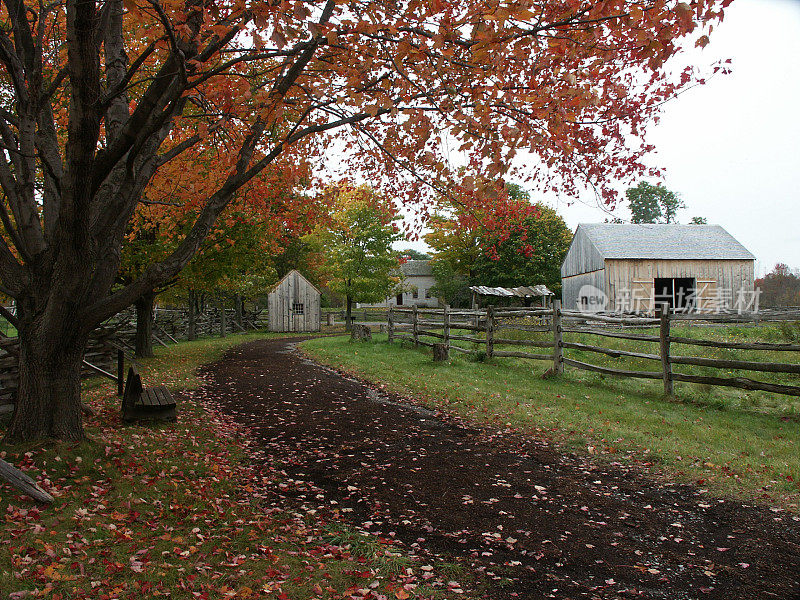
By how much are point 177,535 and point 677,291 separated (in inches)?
→ 1371

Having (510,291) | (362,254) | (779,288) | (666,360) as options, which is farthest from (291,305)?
(779,288)

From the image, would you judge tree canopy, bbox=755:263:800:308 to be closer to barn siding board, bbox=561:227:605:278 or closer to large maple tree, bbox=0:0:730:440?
barn siding board, bbox=561:227:605:278

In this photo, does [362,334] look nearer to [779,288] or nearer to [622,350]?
[622,350]

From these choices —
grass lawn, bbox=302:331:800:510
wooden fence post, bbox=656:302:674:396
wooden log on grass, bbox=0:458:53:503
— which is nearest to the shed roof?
grass lawn, bbox=302:331:800:510

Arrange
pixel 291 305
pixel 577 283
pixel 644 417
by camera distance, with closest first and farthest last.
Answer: pixel 644 417, pixel 291 305, pixel 577 283

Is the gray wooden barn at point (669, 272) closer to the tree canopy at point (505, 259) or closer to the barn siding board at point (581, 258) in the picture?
the barn siding board at point (581, 258)

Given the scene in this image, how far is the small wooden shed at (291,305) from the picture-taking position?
35062mm

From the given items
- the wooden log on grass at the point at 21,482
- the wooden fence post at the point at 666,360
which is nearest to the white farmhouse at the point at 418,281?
the wooden fence post at the point at 666,360

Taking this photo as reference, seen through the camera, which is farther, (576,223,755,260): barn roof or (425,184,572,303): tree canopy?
(425,184,572,303): tree canopy

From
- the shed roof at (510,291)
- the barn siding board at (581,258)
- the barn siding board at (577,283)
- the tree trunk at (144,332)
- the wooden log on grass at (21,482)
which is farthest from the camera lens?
the shed roof at (510,291)

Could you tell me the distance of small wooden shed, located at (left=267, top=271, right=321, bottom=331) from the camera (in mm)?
35062

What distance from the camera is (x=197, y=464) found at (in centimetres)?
614

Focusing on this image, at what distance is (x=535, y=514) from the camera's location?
4.80 meters

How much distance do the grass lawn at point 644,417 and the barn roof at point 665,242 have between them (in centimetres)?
2233
